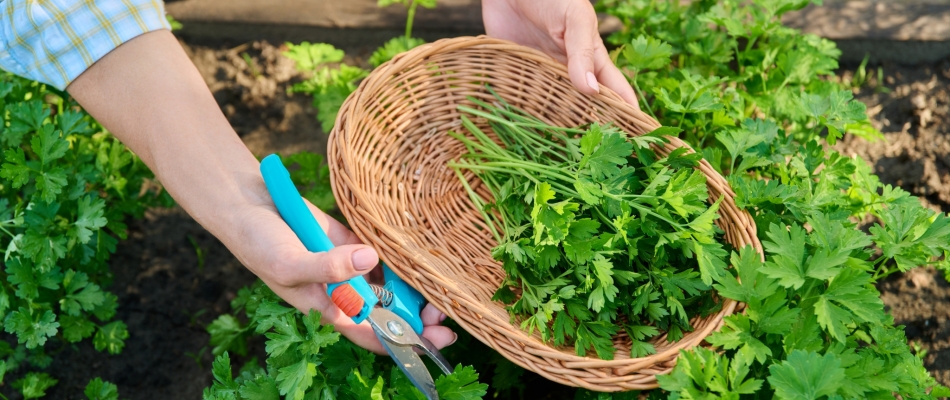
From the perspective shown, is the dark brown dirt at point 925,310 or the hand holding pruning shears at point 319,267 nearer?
the hand holding pruning shears at point 319,267

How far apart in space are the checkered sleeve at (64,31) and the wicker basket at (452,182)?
0.72m

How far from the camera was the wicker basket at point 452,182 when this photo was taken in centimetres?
167

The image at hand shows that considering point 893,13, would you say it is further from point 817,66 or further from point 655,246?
point 655,246

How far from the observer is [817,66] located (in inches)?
96.5

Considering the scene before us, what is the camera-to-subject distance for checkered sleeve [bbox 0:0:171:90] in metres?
1.96

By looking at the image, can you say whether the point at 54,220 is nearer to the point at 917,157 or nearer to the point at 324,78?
the point at 324,78

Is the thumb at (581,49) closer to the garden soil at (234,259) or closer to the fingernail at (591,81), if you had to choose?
the fingernail at (591,81)

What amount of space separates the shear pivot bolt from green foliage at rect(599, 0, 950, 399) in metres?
0.66

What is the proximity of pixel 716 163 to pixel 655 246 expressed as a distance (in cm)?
44

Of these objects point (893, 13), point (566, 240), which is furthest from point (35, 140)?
point (893, 13)

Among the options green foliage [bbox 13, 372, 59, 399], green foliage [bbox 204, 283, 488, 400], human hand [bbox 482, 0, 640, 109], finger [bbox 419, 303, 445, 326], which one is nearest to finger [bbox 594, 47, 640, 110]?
human hand [bbox 482, 0, 640, 109]

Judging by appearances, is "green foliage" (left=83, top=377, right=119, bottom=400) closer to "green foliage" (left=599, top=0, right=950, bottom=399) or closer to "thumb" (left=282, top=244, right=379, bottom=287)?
"thumb" (left=282, top=244, right=379, bottom=287)

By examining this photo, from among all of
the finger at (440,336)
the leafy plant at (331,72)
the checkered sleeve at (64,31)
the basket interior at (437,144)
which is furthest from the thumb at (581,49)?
the checkered sleeve at (64,31)

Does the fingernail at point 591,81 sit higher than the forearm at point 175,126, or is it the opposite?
the fingernail at point 591,81
